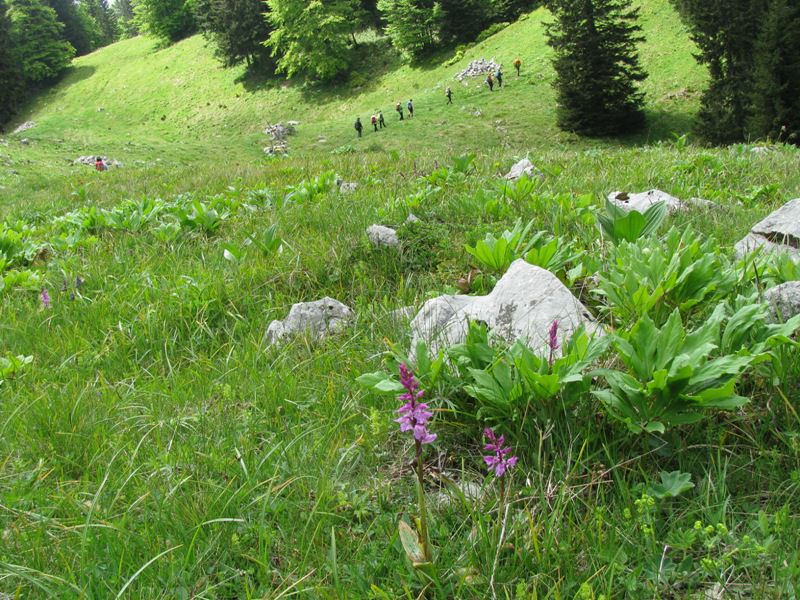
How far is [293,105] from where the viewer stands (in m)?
57.9

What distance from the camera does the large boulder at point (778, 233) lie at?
311 cm

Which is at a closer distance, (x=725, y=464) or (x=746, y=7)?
(x=725, y=464)

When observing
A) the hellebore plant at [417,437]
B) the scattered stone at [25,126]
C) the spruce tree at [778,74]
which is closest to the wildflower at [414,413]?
the hellebore plant at [417,437]

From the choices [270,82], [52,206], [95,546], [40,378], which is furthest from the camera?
[270,82]

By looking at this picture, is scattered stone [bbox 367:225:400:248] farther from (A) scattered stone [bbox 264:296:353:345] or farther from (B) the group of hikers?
(B) the group of hikers

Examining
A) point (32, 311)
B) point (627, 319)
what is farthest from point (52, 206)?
point (627, 319)

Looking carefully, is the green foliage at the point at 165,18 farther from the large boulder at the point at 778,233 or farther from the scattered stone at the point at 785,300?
the scattered stone at the point at 785,300

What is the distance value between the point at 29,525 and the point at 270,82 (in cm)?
6920

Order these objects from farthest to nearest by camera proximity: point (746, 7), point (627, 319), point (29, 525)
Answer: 1. point (746, 7)
2. point (627, 319)
3. point (29, 525)

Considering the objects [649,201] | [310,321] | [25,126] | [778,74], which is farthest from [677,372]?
[25,126]

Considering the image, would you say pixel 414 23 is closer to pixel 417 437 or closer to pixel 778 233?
pixel 778 233

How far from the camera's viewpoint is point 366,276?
374 centimetres

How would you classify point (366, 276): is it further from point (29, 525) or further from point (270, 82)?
point (270, 82)

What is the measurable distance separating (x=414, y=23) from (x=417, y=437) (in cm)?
6365
